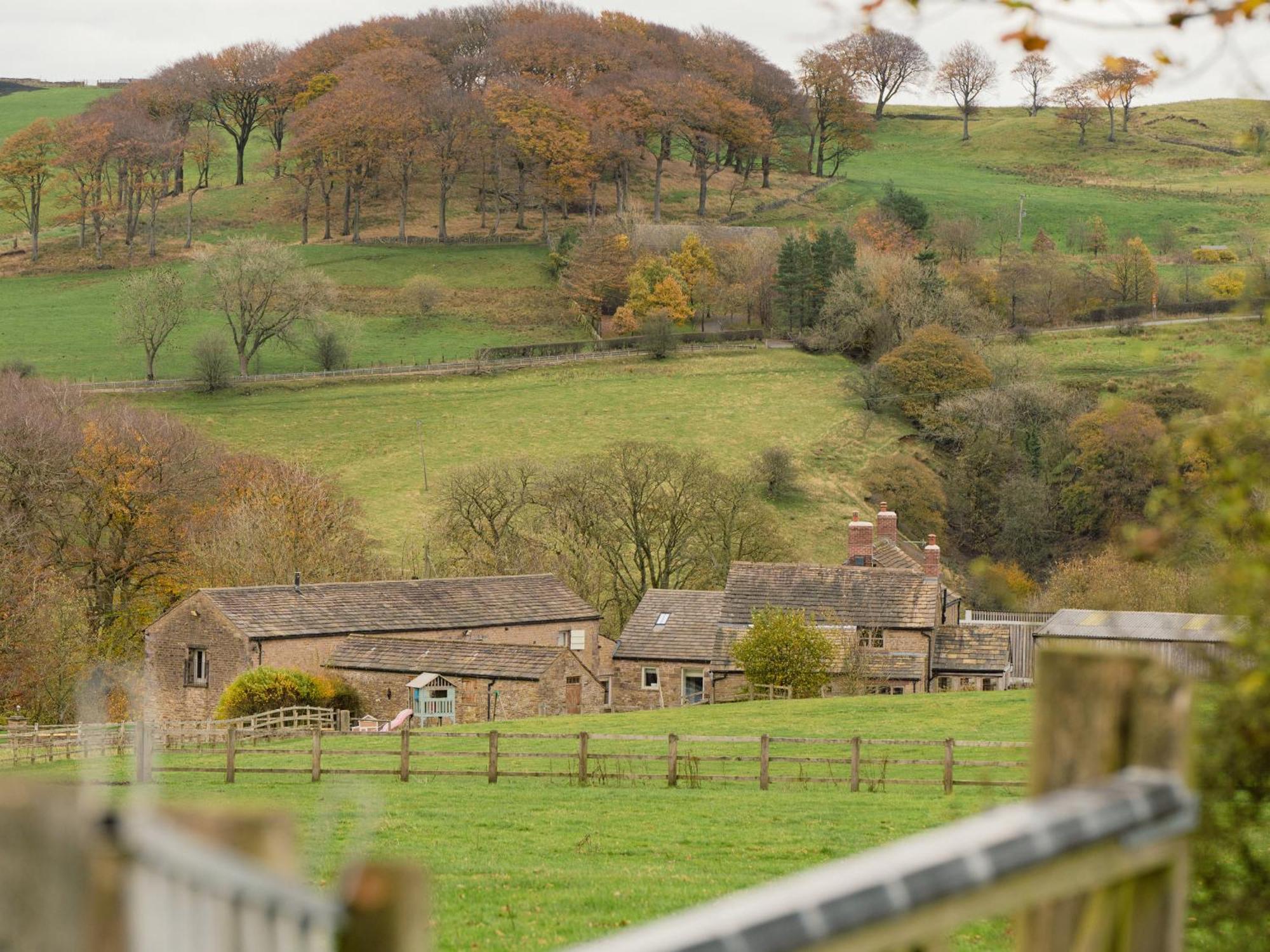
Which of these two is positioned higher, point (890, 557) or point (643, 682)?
point (890, 557)

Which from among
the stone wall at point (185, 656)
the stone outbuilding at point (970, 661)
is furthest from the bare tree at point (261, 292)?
the stone outbuilding at point (970, 661)

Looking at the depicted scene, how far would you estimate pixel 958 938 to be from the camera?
12.2 m

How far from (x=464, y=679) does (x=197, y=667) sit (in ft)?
27.9

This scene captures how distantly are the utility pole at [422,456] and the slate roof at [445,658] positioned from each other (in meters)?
25.6

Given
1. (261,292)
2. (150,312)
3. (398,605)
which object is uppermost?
(261,292)

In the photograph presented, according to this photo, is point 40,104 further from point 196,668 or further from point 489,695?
point 489,695

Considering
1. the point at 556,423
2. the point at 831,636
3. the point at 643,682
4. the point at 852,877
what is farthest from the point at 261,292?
the point at 852,877

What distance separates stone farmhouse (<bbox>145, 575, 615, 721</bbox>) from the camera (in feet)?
139

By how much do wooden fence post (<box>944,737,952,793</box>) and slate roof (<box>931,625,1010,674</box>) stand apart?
24603 mm

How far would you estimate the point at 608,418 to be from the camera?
258 feet

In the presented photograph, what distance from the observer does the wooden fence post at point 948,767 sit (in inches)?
937

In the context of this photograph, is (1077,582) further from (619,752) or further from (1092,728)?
(1092,728)

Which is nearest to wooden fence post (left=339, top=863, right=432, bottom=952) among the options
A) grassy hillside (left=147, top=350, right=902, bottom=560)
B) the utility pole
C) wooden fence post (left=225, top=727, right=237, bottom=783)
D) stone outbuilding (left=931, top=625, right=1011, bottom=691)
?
wooden fence post (left=225, top=727, right=237, bottom=783)

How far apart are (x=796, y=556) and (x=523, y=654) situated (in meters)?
24.6
